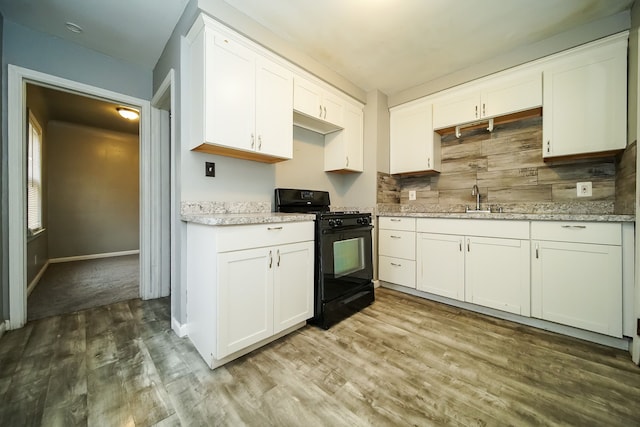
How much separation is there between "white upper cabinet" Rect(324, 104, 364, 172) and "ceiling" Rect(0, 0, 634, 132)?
0.61 m

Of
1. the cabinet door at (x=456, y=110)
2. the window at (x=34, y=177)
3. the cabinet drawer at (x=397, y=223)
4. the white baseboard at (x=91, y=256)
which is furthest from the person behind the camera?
the white baseboard at (x=91, y=256)

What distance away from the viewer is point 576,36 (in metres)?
2.00

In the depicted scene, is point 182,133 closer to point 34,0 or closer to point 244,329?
point 34,0

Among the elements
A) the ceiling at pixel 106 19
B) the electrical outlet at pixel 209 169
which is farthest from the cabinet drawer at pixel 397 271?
the ceiling at pixel 106 19

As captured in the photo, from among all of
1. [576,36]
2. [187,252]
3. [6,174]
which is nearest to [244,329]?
[187,252]

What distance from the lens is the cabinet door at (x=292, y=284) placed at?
1.72 meters

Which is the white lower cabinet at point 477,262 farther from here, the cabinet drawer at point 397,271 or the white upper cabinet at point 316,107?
the white upper cabinet at point 316,107

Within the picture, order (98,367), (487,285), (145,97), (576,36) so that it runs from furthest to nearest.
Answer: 1. (145,97)
2. (487,285)
3. (576,36)
4. (98,367)

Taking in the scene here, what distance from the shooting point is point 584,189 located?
7.15 ft

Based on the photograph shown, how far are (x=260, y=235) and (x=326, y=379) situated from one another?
0.94 meters

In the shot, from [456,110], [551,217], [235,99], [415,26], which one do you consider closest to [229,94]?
[235,99]

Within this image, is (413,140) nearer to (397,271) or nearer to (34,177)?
(397,271)

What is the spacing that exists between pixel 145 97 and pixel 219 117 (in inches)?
56.2

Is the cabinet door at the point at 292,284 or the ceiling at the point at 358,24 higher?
the ceiling at the point at 358,24
